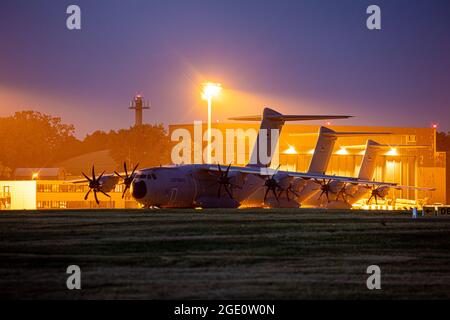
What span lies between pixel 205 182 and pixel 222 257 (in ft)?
119

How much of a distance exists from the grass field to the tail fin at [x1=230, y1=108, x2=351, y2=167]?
31.5 metres

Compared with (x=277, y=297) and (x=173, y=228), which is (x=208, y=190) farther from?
(x=277, y=297)

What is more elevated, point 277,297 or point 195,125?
point 195,125

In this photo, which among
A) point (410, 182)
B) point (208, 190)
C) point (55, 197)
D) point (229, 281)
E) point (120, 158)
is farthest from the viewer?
point (120, 158)

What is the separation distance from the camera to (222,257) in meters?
23.4

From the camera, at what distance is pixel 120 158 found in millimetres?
173125

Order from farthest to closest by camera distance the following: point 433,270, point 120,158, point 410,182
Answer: point 120,158 < point 410,182 < point 433,270

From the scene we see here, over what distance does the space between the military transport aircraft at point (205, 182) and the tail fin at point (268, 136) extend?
0.08m

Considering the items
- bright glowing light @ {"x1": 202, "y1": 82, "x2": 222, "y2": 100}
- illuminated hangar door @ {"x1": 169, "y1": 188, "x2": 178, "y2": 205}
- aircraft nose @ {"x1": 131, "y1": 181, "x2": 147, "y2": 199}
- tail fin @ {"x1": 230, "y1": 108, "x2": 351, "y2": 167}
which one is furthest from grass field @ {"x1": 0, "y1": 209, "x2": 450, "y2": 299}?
bright glowing light @ {"x1": 202, "y1": 82, "x2": 222, "y2": 100}

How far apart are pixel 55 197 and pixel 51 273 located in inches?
3925

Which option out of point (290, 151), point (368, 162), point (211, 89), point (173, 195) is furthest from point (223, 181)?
point (290, 151)

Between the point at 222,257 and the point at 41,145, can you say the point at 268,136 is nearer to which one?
the point at 222,257
